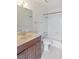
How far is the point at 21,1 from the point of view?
2.80m

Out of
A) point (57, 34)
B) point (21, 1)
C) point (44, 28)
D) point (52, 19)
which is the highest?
point (21, 1)

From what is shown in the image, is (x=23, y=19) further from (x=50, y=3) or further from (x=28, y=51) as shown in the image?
(x=50, y=3)

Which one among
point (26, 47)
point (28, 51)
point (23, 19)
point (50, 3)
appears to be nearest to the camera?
point (26, 47)

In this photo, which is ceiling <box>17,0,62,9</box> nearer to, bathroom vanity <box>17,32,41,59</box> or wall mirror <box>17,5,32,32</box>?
wall mirror <box>17,5,32,32</box>

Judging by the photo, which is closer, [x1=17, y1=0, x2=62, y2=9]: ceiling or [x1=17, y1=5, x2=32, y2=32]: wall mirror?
[x1=17, y1=5, x2=32, y2=32]: wall mirror

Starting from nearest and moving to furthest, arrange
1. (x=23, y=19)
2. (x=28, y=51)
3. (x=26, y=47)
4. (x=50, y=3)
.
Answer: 1. (x=26, y=47)
2. (x=28, y=51)
3. (x=23, y=19)
4. (x=50, y=3)

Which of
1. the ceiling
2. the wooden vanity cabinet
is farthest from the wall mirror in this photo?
the ceiling

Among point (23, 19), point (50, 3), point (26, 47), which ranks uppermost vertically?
point (50, 3)

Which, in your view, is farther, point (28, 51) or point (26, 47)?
point (28, 51)

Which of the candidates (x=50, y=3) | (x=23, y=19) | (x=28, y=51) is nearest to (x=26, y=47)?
(x=28, y=51)
